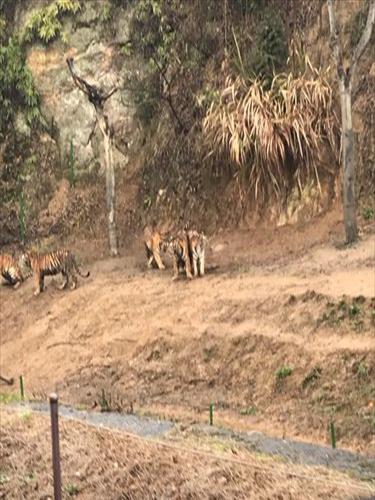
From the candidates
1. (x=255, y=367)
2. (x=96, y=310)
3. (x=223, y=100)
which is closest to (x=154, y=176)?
(x=223, y=100)

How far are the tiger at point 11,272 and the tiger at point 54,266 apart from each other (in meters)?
0.70

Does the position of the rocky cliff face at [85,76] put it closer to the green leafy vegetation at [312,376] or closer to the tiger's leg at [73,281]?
the tiger's leg at [73,281]

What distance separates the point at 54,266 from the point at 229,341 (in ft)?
16.2

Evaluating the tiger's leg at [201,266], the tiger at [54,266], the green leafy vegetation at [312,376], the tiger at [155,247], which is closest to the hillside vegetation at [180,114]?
the tiger at [155,247]

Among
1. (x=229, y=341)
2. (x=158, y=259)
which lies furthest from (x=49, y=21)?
(x=229, y=341)

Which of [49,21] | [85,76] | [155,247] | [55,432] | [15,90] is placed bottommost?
[155,247]

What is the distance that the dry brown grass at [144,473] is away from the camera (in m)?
5.57

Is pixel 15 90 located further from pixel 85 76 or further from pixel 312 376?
pixel 312 376

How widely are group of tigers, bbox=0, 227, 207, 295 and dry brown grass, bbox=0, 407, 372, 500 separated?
467cm

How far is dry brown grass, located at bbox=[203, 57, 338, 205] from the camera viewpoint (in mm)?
13070

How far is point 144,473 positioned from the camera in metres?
6.18

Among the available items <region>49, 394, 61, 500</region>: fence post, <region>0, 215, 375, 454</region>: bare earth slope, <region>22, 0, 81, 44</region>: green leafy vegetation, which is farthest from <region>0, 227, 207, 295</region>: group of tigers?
<region>49, 394, 61, 500</region>: fence post

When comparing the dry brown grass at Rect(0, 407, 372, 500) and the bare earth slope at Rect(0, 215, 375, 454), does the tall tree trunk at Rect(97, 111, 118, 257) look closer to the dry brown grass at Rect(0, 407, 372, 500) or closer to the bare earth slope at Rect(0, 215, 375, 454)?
the bare earth slope at Rect(0, 215, 375, 454)

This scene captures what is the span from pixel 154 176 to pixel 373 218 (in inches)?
204
